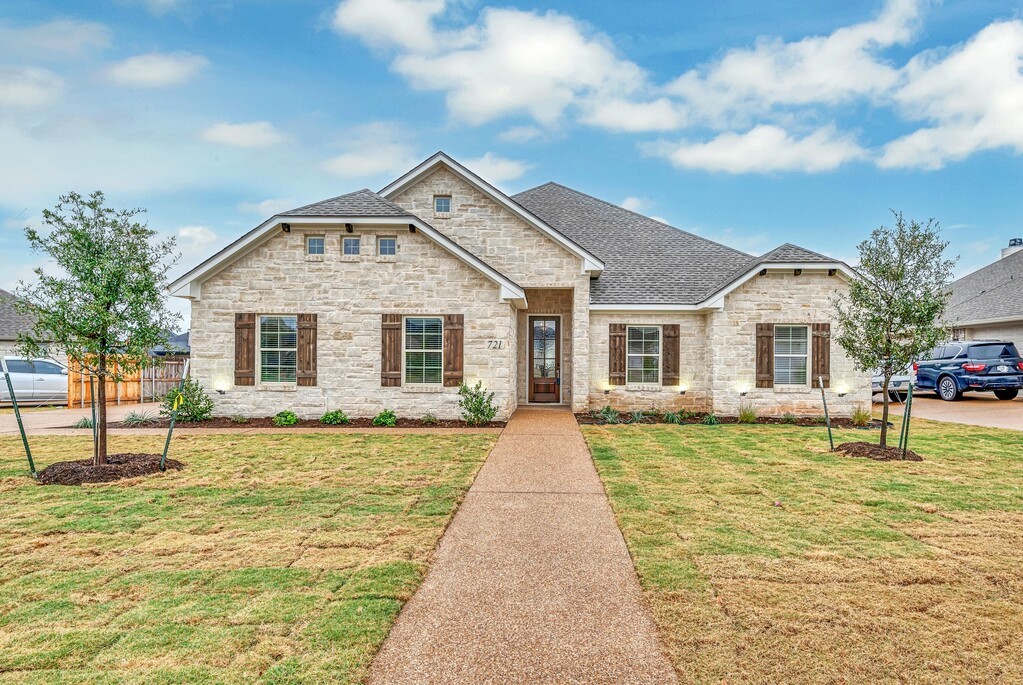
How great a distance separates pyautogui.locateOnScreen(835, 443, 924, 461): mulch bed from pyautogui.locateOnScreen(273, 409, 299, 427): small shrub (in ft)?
36.4

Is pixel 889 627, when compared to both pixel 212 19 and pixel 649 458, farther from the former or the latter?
pixel 212 19

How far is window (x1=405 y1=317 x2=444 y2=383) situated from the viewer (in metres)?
13.0

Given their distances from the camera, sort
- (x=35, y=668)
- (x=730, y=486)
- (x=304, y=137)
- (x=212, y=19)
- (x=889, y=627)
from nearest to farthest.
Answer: (x=35, y=668) < (x=889, y=627) < (x=730, y=486) < (x=212, y=19) < (x=304, y=137)

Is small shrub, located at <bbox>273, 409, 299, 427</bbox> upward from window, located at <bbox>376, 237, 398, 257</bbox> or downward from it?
downward

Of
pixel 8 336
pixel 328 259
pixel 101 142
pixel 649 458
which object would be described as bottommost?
pixel 649 458

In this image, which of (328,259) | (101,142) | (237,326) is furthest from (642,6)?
(101,142)

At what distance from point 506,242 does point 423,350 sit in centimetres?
382

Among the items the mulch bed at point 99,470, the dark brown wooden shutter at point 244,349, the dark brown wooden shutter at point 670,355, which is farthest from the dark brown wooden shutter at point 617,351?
the mulch bed at point 99,470

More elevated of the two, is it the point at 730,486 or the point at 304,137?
the point at 304,137

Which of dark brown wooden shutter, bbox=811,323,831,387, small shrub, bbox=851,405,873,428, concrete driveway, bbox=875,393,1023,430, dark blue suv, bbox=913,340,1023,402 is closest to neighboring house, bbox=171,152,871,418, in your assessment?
dark brown wooden shutter, bbox=811,323,831,387

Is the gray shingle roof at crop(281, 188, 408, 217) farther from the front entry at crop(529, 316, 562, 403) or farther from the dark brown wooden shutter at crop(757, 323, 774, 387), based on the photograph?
the dark brown wooden shutter at crop(757, 323, 774, 387)

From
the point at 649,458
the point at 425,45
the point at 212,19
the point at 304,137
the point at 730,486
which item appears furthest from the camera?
the point at 304,137

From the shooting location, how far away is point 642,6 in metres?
12.6

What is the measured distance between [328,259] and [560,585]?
11.0 metres
